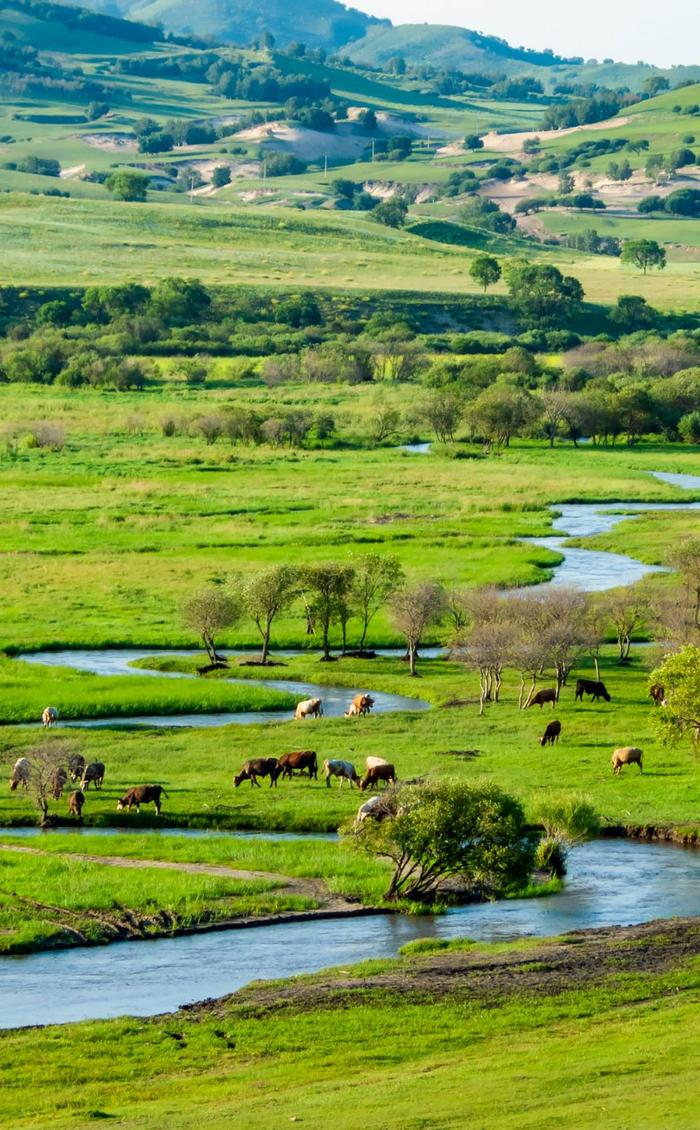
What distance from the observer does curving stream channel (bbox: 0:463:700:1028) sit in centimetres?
3231

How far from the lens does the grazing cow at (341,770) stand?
47312mm

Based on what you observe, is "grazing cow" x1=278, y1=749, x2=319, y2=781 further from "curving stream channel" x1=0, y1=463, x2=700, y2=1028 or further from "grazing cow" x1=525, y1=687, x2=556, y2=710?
"grazing cow" x1=525, y1=687, x2=556, y2=710

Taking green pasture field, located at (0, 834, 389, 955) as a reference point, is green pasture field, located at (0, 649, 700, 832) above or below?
above

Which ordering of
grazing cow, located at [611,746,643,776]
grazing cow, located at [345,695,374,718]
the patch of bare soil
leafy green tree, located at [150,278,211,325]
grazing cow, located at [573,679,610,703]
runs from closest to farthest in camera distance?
1. the patch of bare soil
2. grazing cow, located at [611,746,643,776]
3. grazing cow, located at [345,695,374,718]
4. grazing cow, located at [573,679,610,703]
5. leafy green tree, located at [150,278,211,325]

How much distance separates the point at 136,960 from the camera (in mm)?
34656

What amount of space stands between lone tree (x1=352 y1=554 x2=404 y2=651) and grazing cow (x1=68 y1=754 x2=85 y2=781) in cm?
2060

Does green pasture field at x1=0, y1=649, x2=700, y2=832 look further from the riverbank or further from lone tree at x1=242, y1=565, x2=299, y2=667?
the riverbank

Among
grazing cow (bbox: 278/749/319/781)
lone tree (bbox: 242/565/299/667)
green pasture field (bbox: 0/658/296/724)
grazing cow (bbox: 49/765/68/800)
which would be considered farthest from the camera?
lone tree (bbox: 242/565/299/667)

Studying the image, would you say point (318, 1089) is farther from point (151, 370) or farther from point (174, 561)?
point (151, 370)

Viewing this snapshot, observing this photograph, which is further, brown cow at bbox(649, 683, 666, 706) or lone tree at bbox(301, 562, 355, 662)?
lone tree at bbox(301, 562, 355, 662)

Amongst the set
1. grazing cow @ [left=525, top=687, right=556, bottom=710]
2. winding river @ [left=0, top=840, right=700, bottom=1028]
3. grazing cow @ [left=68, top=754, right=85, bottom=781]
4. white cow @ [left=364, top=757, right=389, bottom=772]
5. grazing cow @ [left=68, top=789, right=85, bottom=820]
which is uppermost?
grazing cow @ [left=525, top=687, right=556, bottom=710]

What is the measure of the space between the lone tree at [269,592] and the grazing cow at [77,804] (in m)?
19.2

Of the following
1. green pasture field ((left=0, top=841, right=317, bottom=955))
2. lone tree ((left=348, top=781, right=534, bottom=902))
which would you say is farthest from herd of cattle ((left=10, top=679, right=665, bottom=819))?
lone tree ((left=348, top=781, right=534, bottom=902))

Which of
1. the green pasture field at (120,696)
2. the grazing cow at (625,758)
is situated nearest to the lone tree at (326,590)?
the green pasture field at (120,696)
